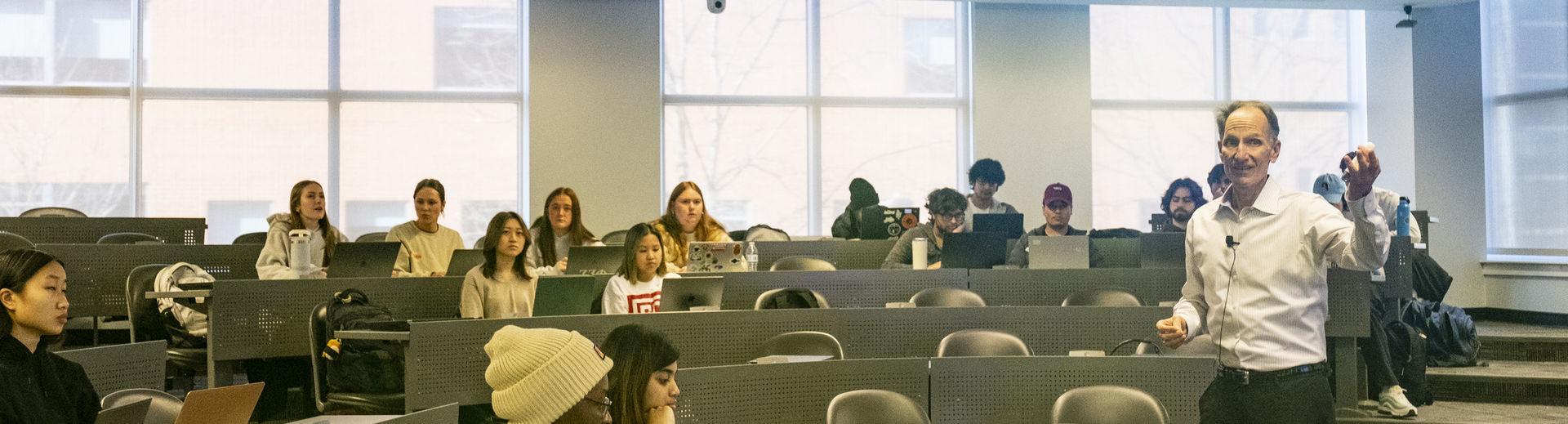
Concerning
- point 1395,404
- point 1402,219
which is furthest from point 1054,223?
point 1395,404

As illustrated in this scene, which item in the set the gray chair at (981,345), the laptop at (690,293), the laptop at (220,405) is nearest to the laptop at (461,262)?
the laptop at (690,293)

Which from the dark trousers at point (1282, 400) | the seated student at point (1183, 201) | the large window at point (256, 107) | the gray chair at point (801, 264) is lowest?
the dark trousers at point (1282, 400)

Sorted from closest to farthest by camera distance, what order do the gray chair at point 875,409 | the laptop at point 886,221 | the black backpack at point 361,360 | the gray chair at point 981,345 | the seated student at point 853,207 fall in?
the gray chair at point 875,409 < the gray chair at point 981,345 < the black backpack at point 361,360 < the laptop at point 886,221 < the seated student at point 853,207

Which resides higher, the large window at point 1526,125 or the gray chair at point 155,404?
the large window at point 1526,125

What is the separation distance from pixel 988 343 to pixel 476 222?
288 inches

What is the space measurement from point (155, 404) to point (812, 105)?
28.7 feet

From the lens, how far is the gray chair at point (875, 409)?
13.3ft

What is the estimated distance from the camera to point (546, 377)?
2438mm

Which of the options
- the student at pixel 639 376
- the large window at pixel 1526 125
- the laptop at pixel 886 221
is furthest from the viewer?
the large window at pixel 1526 125

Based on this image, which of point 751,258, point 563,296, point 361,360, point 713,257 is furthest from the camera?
point 751,258

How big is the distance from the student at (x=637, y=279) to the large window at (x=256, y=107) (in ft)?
19.2

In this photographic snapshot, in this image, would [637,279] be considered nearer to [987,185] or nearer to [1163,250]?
[1163,250]

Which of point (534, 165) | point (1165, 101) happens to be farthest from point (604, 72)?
point (1165, 101)

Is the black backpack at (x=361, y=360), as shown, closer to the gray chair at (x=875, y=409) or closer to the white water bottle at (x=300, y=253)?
the white water bottle at (x=300, y=253)
